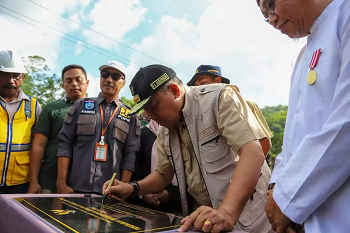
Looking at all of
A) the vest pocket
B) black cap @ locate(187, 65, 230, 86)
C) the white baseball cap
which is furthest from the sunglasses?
the vest pocket

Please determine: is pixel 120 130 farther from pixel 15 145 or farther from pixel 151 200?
pixel 15 145

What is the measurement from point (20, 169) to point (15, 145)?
Answer: 0.25m

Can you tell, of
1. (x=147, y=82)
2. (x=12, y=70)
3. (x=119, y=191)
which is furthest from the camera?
(x=12, y=70)

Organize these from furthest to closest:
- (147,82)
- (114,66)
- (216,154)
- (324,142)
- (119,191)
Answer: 1. (114,66)
2. (119,191)
3. (147,82)
4. (216,154)
5. (324,142)

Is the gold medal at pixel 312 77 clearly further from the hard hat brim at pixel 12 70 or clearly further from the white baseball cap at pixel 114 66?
the hard hat brim at pixel 12 70

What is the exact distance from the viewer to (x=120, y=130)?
3066 millimetres

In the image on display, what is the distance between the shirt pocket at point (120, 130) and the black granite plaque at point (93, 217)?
1.03 m

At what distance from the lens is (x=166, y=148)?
7.20ft

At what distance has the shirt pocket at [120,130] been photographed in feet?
9.95

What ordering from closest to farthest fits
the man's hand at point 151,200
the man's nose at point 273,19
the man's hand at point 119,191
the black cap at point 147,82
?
the man's nose at point 273,19
the black cap at point 147,82
the man's hand at point 119,191
the man's hand at point 151,200

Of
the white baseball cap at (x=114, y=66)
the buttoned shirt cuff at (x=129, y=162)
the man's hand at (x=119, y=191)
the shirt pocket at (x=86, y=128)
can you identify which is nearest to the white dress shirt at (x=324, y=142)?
the man's hand at (x=119, y=191)

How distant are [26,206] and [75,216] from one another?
0.34m

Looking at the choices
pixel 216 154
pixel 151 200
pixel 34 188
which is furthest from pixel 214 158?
pixel 34 188

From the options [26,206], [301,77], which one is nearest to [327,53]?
[301,77]
